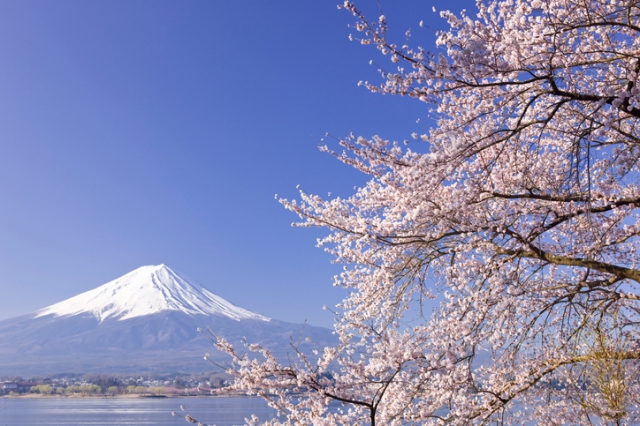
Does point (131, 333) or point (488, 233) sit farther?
point (131, 333)

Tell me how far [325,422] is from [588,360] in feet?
7.53

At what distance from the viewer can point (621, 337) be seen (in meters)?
5.11

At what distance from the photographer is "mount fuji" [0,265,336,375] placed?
13275cm

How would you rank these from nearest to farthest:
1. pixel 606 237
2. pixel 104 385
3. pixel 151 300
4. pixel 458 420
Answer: pixel 458 420
pixel 606 237
pixel 104 385
pixel 151 300

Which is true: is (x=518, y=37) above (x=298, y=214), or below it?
above

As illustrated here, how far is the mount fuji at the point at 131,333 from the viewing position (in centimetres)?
13275

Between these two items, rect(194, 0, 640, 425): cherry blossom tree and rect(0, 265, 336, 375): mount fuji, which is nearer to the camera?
rect(194, 0, 640, 425): cherry blossom tree

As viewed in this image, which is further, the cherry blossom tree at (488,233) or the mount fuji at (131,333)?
the mount fuji at (131,333)

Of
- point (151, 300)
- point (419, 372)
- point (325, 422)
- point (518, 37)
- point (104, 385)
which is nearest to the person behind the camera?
point (518, 37)

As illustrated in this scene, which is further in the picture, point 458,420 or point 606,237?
point 606,237

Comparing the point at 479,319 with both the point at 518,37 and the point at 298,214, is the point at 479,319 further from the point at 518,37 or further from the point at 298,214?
the point at 518,37

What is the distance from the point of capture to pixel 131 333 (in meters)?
170

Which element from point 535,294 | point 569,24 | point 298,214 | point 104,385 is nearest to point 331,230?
point 298,214

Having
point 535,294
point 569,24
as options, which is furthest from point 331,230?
point 569,24
